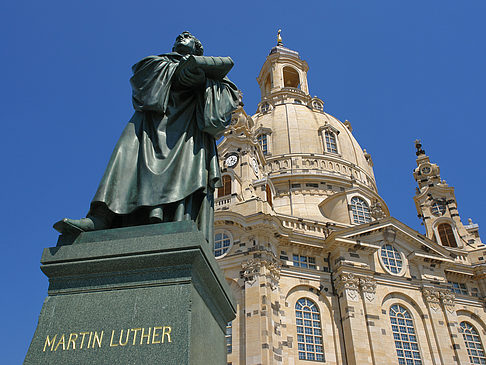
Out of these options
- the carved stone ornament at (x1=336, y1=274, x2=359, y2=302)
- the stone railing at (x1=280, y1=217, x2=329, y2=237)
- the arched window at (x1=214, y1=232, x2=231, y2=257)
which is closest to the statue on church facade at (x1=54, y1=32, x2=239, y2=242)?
the arched window at (x1=214, y1=232, x2=231, y2=257)

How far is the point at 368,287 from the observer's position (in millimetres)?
27203

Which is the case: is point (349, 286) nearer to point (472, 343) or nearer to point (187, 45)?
point (472, 343)

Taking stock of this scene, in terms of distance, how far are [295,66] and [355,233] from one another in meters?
35.8

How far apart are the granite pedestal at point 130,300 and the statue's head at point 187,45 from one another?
2.90m

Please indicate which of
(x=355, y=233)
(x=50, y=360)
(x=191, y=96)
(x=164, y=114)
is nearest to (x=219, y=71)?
(x=191, y=96)

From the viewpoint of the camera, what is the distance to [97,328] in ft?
12.9

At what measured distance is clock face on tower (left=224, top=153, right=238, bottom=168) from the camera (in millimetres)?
33562

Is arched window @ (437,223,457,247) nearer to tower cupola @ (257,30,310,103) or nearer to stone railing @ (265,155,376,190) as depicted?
stone railing @ (265,155,376,190)

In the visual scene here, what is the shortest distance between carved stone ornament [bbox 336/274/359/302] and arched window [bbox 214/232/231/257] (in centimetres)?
721

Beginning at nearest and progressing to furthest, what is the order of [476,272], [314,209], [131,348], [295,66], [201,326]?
1. [131,348]
2. [201,326]
3. [476,272]
4. [314,209]
5. [295,66]

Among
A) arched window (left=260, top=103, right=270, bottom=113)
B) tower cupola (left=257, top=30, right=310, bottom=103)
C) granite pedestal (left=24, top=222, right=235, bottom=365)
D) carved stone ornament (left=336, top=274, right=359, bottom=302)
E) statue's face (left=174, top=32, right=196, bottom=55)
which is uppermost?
tower cupola (left=257, top=30, right=310, bottom=103)

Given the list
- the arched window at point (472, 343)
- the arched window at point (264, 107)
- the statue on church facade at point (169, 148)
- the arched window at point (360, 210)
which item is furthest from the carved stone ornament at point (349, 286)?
the arched window at point (264, 107)

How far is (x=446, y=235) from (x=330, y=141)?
1412 cm

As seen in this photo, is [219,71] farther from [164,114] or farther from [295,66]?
[295,66]
